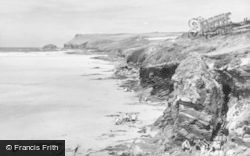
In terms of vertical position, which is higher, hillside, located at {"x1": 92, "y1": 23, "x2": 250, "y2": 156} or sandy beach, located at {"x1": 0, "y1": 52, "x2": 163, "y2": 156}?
hillside, located at {"x1": 92, "y1": 23, "x2": 250, "y2": 156}

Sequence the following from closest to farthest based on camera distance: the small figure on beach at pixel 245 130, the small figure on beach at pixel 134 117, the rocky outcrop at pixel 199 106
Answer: the small figure on beach at pixel 245 130, the rocky outcrop at pixel 199 106, the small figure on beach at pixel 134 117

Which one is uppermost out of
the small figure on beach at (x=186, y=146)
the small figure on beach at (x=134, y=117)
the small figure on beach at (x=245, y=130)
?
the small figure on beach at (x=245, y=130)

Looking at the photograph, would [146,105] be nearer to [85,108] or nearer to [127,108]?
[127,108]

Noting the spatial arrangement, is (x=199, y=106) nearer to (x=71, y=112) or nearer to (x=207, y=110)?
(x=207, y=110)

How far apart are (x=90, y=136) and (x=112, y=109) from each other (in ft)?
20.0

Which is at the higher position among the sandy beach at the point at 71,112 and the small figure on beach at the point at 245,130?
the small figure on beach at the point at 245,130

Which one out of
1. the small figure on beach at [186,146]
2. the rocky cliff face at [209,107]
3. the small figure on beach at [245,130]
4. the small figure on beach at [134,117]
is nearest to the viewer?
the small figure on beach at [245,130]

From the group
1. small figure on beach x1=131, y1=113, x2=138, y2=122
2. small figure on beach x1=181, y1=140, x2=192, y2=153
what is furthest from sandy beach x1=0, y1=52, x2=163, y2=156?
small figure on beach x1=181, y1=140, x2=192, y2=153

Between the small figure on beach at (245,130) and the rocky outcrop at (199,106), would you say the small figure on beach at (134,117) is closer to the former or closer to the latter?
the rocky outcrop at (199,106)

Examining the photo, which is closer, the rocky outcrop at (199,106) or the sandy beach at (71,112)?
the rocky outcrop at (199,106)

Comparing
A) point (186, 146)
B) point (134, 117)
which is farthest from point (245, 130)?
point (134, 117)

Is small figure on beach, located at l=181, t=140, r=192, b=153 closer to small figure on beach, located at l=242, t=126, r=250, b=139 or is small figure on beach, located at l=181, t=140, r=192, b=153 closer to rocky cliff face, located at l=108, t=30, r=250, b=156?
rocky cliff face, located at l=108, t=30, r=250, b=156

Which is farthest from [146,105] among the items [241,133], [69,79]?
[69,79]

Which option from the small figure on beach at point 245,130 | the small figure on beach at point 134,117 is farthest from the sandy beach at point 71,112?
the small figure on beach at point 245,130
